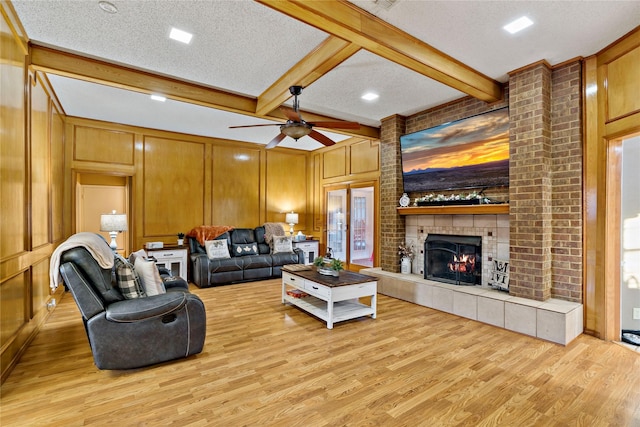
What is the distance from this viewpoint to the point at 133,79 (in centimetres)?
365

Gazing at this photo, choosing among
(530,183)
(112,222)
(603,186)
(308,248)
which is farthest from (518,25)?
(308,248)

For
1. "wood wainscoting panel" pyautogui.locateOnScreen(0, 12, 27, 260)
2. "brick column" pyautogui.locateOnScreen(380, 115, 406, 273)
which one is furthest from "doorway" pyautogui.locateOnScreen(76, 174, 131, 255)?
"brick column" pyautogui.locateOnScreen(380, 115, 406, 273)

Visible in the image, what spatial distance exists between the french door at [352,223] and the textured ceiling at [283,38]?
2.67 m

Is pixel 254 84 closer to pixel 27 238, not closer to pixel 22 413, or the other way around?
pixel 27 238

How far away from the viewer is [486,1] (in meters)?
2.46

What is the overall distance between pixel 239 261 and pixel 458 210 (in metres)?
3.98

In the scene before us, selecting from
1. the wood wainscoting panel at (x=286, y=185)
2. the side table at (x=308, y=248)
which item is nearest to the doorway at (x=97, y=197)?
the wood wainscoting panel at (x=286, y=185)

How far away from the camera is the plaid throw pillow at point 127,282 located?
2.87 m

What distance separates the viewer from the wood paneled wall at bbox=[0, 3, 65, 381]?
249 centimetres

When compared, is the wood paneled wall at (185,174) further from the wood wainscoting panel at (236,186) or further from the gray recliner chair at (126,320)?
the gray recliner chair at (126,320)

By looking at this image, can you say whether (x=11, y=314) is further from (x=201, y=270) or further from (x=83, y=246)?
(x=201, y=270)

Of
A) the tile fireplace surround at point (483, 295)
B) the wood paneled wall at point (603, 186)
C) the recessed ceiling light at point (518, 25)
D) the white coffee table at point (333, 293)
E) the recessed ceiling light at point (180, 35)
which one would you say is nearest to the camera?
the recessed ceiling light at point (518, 25)

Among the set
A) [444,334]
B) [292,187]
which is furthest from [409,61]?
[292,187]

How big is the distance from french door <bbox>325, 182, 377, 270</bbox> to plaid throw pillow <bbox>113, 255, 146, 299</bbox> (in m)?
4.59
